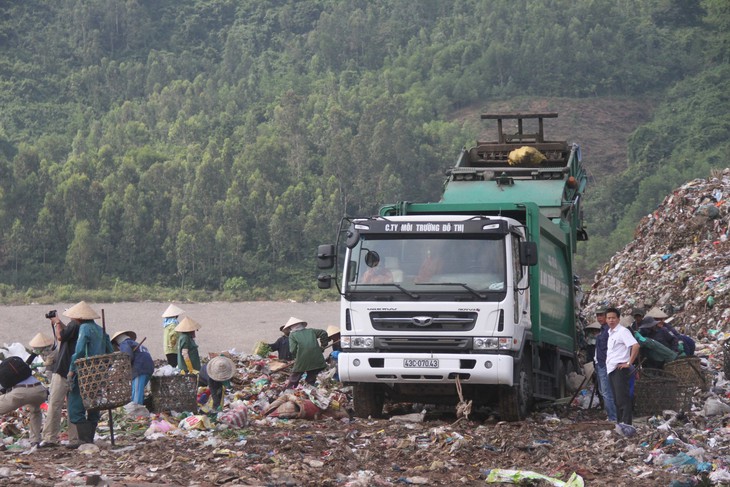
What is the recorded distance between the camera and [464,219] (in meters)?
11.8

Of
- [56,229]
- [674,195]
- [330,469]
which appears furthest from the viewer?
[56,229]

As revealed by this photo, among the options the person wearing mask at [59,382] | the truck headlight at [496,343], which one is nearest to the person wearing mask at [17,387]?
the person wearing mask at [59,382]

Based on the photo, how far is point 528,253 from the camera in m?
11.6

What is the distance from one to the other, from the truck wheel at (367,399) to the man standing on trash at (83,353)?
2927 millimetres

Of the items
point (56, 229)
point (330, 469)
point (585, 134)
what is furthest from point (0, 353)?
point (585, 134)

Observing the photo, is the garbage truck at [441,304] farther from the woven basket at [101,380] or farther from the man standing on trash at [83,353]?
the woven basket at [101,380]

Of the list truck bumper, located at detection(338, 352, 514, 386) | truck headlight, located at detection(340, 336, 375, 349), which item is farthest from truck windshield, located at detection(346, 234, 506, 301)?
truck bumper, located at detection(338, 352, 514, 386)

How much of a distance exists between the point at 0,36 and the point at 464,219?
90.2m

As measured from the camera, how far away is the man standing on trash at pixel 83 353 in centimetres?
1022

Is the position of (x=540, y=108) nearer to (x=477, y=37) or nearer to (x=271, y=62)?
(x=477, y=37)

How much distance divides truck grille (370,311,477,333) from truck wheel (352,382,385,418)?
101 centimetres

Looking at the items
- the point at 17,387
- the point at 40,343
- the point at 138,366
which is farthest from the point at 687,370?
the point at 40,343

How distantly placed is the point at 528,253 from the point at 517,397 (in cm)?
145

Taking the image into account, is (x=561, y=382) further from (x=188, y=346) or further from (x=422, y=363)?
(x=188, y=346)
